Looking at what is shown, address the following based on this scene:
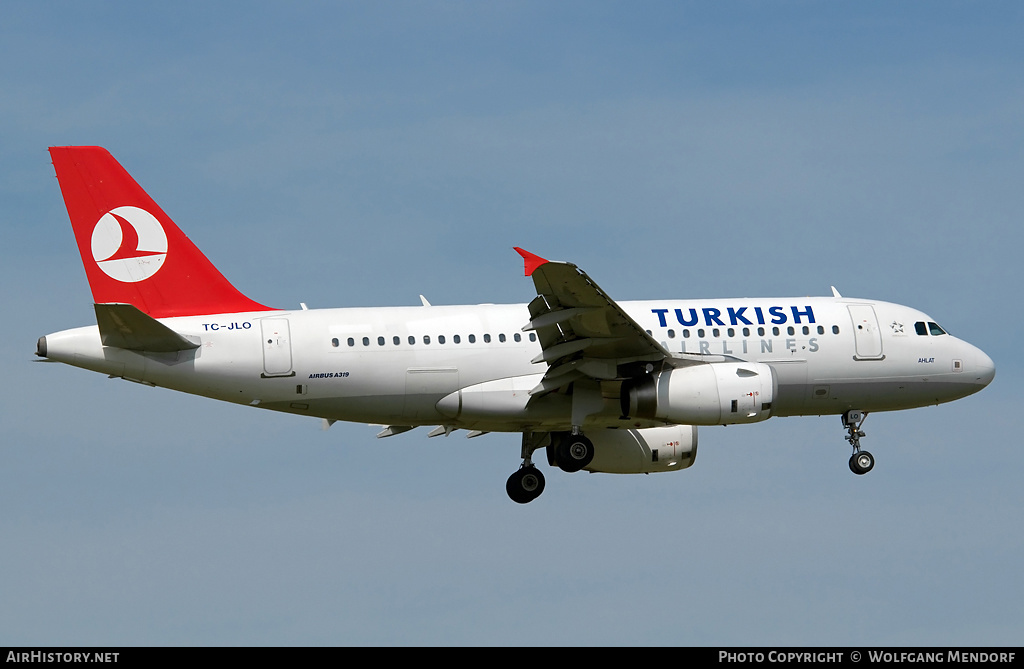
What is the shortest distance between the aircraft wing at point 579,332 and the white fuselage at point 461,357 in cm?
143

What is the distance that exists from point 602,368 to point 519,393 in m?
2.41

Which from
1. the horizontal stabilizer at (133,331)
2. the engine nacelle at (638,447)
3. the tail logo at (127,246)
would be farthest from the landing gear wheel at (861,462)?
the tail logo at (127,246)

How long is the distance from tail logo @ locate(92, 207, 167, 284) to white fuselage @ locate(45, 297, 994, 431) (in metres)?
1.84

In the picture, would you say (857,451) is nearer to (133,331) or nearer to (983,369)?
(983,369)

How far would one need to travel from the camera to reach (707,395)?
38.9m

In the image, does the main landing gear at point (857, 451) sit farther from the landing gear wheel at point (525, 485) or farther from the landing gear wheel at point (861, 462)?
the landing gear wheel at point (525, 485)

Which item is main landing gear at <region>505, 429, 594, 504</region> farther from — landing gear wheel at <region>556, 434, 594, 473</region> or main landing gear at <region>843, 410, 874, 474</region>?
main landing gear at <region>843, 410, 874, 474</region>

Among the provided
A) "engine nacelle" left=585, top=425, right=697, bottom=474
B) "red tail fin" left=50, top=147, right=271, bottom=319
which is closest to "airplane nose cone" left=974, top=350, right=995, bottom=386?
"engine nacelle" left=585, top=425, right=697, bottom=474

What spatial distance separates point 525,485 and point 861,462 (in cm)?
978

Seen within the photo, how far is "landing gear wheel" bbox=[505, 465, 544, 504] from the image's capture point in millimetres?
43656

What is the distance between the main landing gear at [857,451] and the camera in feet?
141

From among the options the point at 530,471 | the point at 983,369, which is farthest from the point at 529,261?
the point at 983,369

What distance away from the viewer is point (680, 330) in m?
41.1

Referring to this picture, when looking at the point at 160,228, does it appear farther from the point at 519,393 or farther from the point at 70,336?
the point at 519,393
